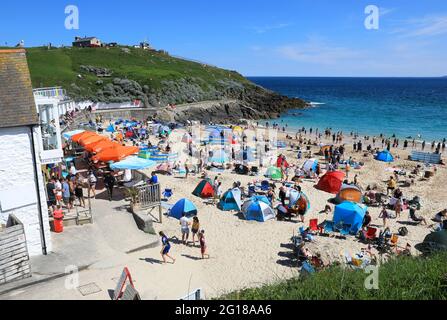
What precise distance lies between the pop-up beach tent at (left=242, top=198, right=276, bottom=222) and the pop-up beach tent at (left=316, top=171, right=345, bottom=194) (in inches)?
225

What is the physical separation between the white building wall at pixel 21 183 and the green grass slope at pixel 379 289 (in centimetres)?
766

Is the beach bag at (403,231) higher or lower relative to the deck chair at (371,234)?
lower

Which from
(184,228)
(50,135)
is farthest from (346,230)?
(50,135)

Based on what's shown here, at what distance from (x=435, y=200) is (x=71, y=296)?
65.2 ft

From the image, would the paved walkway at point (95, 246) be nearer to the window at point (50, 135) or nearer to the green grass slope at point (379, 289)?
the window at point (50, 135)

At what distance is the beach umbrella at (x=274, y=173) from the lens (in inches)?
937

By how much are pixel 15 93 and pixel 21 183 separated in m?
→ 2.75

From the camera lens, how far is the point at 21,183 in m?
11.5

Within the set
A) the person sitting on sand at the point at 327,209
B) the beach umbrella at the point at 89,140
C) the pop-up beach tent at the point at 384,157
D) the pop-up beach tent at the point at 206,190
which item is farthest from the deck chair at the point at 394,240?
the pop-up beach tent at the point at 384,157

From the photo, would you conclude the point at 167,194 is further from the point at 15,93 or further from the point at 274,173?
the point at 15,93

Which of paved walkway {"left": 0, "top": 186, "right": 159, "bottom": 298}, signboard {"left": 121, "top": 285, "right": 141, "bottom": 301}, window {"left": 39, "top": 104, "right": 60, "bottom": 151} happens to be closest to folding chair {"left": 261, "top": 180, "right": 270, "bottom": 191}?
paved walkway {"left": 0, "top": 186, "right": 159, "bottom": 298}

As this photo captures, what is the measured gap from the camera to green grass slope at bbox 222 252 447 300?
621 centimetres

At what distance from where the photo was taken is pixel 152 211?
680 inches

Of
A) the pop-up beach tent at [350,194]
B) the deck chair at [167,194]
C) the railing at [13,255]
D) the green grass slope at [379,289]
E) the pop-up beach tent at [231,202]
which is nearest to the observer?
the green grass slope at [379,289]
